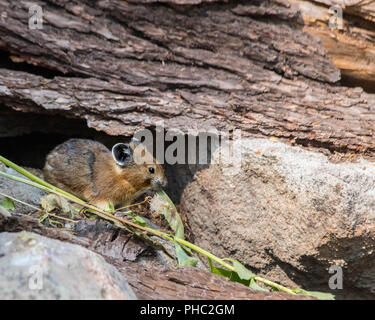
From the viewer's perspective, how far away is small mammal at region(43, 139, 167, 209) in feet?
22.9

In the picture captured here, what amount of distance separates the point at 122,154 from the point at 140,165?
10.7 inches

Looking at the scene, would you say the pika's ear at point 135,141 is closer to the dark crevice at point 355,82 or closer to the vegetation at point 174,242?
the vegetation at point 174,242

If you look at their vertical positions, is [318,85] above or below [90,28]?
below

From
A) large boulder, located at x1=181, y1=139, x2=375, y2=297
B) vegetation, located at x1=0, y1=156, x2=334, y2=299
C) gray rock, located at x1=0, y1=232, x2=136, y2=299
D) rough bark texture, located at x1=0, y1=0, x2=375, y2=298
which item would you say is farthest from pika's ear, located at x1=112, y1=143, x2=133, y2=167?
gray rock, located at x1=0, y1=232, x2=136, y2=299

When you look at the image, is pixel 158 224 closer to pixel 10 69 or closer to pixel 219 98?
pixel 219 98

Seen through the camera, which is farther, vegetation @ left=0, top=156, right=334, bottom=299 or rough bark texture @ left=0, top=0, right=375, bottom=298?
rough bark texture @ left=0, top=0, right=375, bottom=298

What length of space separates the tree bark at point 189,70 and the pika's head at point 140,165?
560 mm

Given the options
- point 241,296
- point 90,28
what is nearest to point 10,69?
point 90,28

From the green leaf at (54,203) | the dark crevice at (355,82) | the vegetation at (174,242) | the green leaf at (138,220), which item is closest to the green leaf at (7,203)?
A: the vegetation at (174,242)

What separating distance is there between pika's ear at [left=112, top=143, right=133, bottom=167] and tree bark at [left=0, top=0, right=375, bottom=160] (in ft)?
1.55

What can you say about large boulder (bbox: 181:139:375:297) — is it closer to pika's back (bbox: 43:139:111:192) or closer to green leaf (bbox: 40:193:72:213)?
pika's back (bbox: 43:139:111:192)

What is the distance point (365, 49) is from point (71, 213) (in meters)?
4.20

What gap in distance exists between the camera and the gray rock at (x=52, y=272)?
349cm

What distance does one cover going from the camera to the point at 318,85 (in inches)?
268
